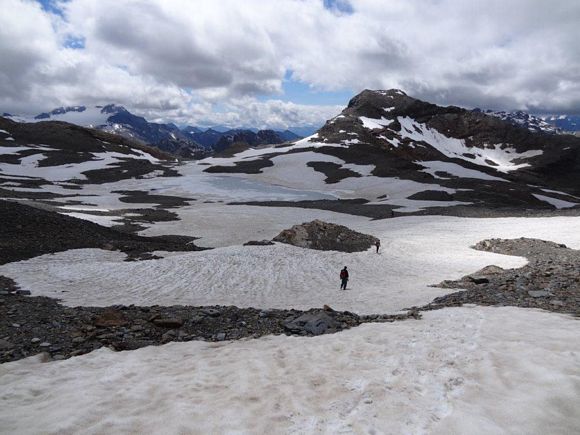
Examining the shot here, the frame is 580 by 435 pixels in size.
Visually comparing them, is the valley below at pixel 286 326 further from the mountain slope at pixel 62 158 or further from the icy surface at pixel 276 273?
the mountain slope at pixel 62 158

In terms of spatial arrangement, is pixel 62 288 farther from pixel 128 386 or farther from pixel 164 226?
pixel 164 226

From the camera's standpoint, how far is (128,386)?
8.97m

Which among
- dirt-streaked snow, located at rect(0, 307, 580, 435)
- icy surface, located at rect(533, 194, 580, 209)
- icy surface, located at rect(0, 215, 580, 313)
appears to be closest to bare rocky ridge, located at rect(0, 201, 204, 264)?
icy surface, located at rect(0, 215, 580, 313)

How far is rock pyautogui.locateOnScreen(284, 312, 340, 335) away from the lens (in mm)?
13234

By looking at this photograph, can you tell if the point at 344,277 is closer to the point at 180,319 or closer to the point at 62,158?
the point at 180,319

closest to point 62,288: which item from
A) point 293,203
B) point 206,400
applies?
point 206,400

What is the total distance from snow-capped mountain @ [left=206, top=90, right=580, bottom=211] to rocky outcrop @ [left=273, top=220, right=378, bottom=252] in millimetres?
27396

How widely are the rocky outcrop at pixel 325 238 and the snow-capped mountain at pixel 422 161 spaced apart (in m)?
27.4

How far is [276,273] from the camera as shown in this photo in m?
26.4

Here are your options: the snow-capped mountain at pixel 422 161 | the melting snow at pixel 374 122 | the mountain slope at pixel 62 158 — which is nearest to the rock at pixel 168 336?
the snow-capped mountain at pixel 422 161

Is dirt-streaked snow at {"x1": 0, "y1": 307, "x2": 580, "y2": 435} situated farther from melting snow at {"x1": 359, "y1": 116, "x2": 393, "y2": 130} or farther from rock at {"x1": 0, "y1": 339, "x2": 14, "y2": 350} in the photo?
melting snow at {"x1": 359, "y1": 116, "x2": 393, "y2": 130}

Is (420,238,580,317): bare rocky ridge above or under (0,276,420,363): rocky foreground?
above

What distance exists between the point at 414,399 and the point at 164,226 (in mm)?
42173

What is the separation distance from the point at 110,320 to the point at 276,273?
45.9ft
